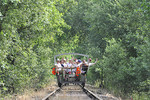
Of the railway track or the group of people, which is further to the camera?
the group of people

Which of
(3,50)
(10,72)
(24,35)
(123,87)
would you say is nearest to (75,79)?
(123,87)

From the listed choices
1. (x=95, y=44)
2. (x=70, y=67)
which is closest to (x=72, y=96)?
(x=70, y=67)

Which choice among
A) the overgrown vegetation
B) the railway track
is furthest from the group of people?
the railway track

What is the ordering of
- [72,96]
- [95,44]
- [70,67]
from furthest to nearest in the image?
[95,44] < [70,67] < [72,96]

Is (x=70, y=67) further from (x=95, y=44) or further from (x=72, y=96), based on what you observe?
(x=95, y=44)

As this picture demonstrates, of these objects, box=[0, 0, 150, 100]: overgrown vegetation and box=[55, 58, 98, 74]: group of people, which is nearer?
box=[0, 0, 150, 100]: overgrown vegetation

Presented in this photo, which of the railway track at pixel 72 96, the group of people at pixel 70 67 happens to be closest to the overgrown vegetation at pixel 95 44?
the group of people at pixel 70 67

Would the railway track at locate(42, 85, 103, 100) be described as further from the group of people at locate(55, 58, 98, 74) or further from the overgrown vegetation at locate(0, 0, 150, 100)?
the group of people at locate(55, 58, 98, 74)

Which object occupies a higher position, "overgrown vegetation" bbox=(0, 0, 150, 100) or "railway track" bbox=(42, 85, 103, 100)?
"overgrown vegetation" bbox=(0, 0, 150, 100)

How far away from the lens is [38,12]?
50.6 feet

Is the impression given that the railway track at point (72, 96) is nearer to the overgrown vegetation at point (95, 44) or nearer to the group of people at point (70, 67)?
the overgrown vegetation at point (95, 44)

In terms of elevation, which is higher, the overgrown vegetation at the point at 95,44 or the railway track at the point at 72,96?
the overgrown vegetation at the point at 95,44

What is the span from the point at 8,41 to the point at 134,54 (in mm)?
8198

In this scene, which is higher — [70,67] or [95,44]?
[95,44]
